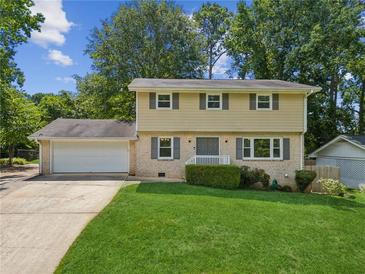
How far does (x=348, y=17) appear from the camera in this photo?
23109mm

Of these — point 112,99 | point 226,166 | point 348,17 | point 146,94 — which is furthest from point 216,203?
point 348,17

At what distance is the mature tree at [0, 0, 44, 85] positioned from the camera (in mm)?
15139

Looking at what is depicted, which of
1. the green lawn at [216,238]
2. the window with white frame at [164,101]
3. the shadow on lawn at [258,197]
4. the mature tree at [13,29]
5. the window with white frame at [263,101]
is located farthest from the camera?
the window with white frame at [263,101]

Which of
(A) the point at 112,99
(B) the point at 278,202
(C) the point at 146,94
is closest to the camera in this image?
(B) the point at 278,202

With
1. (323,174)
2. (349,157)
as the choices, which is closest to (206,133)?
(323,174)

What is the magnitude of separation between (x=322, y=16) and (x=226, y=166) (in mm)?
18141

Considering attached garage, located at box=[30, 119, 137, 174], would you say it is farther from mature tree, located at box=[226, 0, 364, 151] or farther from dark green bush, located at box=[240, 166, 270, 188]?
mature tree, located at box=[226, 0, 364, 151]

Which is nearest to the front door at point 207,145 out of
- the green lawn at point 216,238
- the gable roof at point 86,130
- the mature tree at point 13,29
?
the gable roof at point 86,130

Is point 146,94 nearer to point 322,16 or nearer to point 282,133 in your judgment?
point 282,133

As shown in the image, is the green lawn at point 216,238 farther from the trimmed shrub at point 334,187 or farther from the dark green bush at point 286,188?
the dark green bush at point 286,188

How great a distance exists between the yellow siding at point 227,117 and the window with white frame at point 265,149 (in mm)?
684

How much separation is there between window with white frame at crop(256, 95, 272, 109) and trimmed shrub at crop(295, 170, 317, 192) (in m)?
3.94

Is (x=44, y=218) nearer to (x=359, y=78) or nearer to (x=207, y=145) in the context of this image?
(x=207, y=145)

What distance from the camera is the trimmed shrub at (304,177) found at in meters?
14.9
